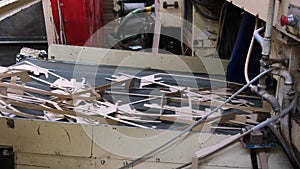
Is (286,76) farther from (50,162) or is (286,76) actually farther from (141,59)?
(141,59)

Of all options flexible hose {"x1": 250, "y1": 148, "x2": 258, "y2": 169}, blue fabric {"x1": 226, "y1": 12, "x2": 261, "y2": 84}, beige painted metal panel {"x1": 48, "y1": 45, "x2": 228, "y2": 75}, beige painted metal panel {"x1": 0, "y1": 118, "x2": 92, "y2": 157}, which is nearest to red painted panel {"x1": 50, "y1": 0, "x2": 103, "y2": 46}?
beige painted metal panel {"x1": 48, "y1": 45, "x2": 228, "y2": 75}

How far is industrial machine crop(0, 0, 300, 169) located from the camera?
1295 millimetres

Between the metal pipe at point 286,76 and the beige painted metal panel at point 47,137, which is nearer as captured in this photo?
the metal pipe at point 286,76

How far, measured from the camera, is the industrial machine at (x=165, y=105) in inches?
51.0

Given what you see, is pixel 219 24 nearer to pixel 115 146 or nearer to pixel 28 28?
pixel 115 146

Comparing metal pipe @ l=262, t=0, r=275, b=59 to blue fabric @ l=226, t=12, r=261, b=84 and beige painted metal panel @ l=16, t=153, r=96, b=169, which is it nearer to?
blue fabric @ l=226, t=12, r=261, b=84

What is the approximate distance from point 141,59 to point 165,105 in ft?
2.83

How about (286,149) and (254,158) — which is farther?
(254,158)

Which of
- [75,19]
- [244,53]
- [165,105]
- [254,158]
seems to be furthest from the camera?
[75,19]

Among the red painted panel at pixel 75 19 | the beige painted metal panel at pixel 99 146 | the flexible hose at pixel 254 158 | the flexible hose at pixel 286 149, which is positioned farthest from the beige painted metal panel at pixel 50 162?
the red painted panel at pixel 75 19

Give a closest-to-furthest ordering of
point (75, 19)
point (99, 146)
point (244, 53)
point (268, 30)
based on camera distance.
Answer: point (268, 30)
point (99, 146)
point (244, 53)
point (75, 19)

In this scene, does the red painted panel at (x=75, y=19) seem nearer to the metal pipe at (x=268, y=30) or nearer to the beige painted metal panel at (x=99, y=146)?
the beige painted metal panel at (x=99, y=146)

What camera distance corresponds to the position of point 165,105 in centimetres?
188

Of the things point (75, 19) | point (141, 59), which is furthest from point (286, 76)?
point (75, 19)
